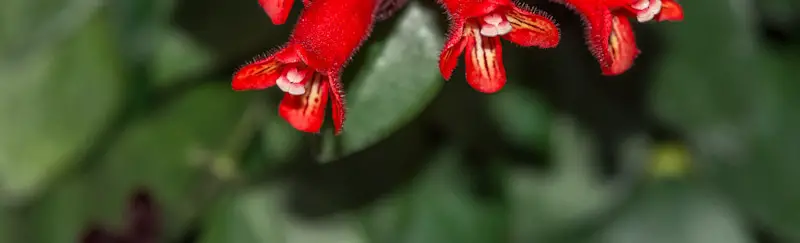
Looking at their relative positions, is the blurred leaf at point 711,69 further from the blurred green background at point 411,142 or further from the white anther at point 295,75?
the white anther at point 295,75

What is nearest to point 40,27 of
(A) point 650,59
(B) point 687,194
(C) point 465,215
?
(C) point 465,215

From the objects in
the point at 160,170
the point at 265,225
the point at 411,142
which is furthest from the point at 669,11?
the point at 160,170

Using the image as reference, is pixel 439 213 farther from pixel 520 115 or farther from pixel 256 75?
pixel 256 75

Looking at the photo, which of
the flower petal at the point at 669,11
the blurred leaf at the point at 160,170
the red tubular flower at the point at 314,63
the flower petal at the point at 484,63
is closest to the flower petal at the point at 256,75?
the red tubular flower at the point at 314,63

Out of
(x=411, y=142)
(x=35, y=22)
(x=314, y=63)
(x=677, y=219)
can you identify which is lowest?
(x=677, y=219)

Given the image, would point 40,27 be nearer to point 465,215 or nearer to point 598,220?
point 465,215
